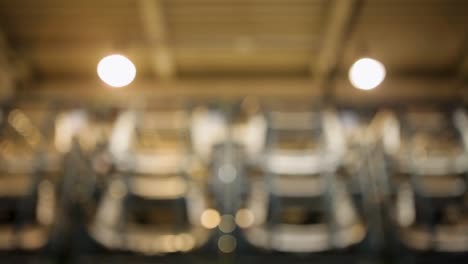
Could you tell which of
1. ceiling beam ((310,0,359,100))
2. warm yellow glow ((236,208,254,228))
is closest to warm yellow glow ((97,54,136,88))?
ceiling beam ((310,0,359,100))

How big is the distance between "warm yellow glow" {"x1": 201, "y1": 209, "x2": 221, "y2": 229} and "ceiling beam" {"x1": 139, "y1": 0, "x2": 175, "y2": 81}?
156 inches

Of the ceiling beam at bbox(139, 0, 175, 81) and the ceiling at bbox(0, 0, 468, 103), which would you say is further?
the ceiling at bbox(0, 0, 468, 103)

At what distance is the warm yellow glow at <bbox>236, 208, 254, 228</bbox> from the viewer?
329 centimetres

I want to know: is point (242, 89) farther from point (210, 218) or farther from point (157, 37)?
point (210, 218)

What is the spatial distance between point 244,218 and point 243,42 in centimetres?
504

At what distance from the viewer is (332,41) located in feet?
25.3

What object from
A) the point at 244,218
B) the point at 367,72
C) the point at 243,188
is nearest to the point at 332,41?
the point at 367,72

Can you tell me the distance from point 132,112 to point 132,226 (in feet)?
4.52

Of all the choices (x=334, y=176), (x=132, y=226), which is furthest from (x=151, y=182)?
(x=334, y=176)

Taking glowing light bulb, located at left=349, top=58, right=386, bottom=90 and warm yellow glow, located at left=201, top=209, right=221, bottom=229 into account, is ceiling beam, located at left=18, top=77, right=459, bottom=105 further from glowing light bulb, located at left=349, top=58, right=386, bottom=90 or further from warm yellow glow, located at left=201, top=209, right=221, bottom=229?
warm yellow glow, located at left=201, top=209, right=221, bottom=229

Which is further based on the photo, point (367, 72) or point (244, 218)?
point (367, 72)

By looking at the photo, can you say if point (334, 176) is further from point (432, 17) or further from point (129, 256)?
point (432, 17)

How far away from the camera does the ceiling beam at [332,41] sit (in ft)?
23.1

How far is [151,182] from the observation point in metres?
3.64
